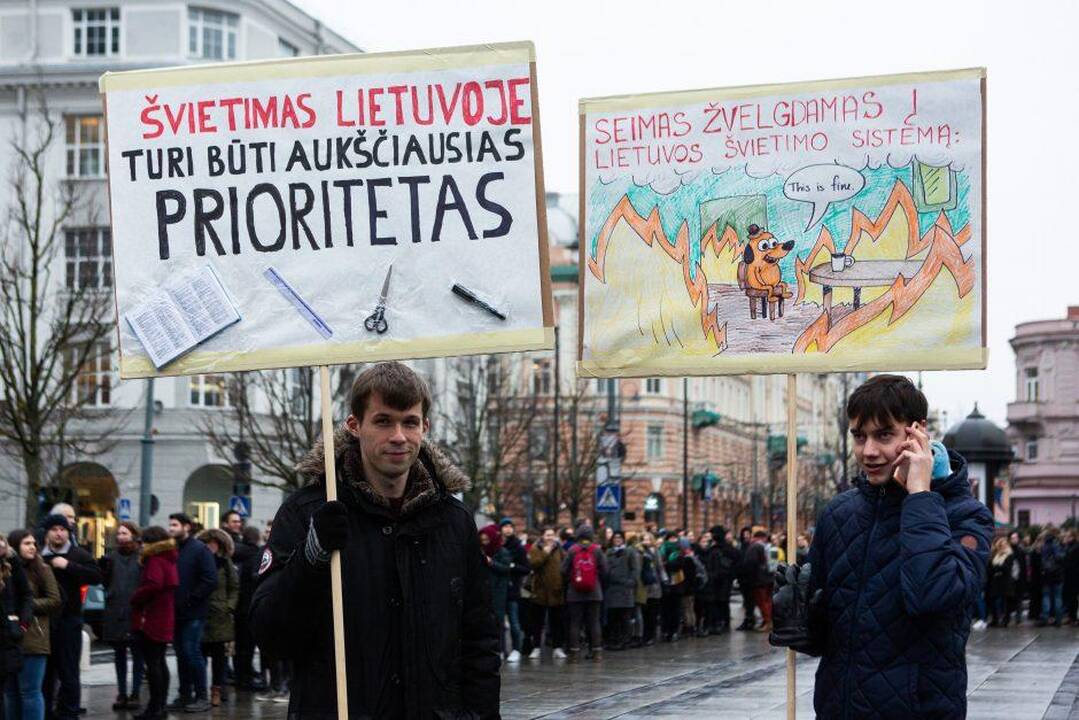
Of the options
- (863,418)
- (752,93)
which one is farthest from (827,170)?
(863,418)

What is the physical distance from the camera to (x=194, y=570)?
17328 millimetres

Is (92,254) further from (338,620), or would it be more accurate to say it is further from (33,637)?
(338,620)

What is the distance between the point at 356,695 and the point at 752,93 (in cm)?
330

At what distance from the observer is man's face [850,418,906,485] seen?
570cm

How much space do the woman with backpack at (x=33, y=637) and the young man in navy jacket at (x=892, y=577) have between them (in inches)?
336

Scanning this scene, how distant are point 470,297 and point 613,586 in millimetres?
20785

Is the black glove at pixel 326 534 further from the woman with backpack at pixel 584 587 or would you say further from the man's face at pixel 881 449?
the woman with backpack at pixel 584 587

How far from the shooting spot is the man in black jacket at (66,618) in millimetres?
15148

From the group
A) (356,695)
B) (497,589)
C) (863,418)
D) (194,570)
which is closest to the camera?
(356,695)

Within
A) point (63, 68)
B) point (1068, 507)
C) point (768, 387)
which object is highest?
point (63, 68)

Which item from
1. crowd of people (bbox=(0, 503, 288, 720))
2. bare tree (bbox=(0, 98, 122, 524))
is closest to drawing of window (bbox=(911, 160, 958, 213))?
crowd of people (bbox=(0, 503, 288, 720))

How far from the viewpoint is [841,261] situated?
24.5 feet

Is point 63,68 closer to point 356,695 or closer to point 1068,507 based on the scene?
point 356,695

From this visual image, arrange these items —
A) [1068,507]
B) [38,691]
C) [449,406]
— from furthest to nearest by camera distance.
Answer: [1068,507], [449,406], [38,691]
